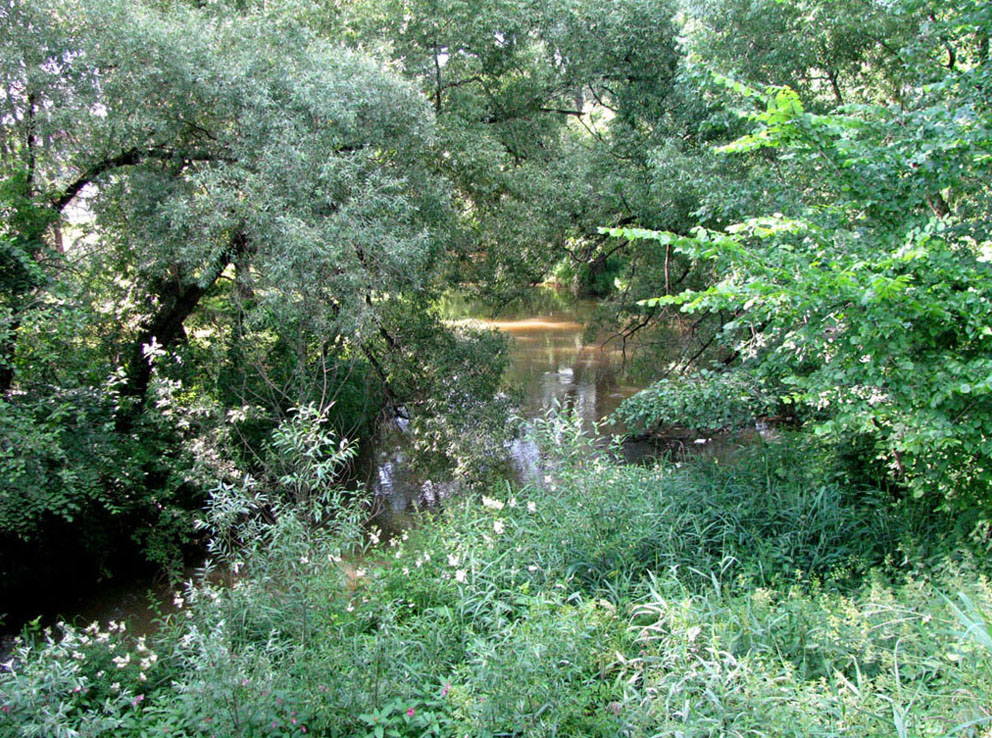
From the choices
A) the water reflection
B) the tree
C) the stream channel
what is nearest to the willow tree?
the stream channel

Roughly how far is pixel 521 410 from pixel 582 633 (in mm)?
8056

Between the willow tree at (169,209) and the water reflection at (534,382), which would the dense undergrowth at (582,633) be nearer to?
the water reflection at (534,382)

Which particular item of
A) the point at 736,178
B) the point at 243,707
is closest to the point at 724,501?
the point at 243,707

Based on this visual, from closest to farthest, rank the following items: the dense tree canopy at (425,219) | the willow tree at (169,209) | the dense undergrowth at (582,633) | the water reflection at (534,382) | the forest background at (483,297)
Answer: the dense undergrowth at (582,633) < the forest background at (483,297) < the dense tree canopy at (425,219) < the willow tree at (169,209) < the water reflection at (534,382)

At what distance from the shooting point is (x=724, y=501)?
17.9 feet

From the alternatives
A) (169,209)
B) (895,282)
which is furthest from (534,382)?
(895,282)

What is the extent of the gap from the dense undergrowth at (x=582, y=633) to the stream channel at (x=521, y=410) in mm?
1346

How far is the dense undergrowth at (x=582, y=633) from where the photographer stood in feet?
10.2

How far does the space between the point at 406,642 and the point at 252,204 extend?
4714 millimetres

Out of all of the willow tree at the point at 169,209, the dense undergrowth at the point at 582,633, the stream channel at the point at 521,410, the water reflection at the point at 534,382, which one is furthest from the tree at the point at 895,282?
the willow tree at the point at 169,209

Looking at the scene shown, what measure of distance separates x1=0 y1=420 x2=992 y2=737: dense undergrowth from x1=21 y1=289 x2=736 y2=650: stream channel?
4.42 feet

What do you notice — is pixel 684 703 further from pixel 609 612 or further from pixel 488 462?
pixel 488 462

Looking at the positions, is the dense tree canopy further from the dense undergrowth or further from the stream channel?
the dense undergrowth

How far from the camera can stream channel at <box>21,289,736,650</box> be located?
23.5 ft
